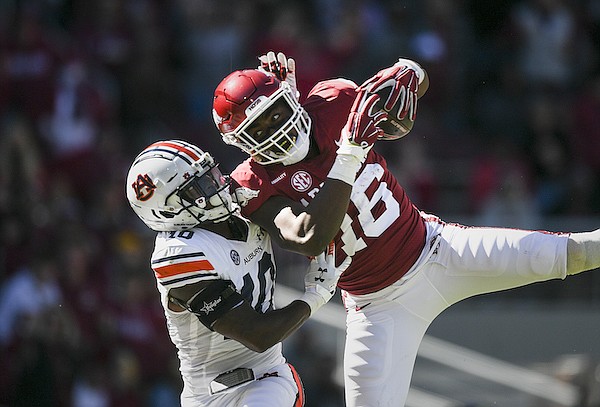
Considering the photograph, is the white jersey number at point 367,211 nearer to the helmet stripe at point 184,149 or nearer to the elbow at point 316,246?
the elbow at point 316,246

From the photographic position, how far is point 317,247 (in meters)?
4.81

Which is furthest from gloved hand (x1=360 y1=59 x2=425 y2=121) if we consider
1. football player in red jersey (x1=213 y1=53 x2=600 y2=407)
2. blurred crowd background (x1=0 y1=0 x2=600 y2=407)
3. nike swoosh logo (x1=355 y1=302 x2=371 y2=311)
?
blurred crowd background (x1=0 y1=0 x2=600 y2=407)

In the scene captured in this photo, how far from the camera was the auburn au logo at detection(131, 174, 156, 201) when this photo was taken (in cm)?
477

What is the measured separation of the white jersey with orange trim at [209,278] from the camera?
4.72 metres

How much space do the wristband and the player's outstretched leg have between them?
103 centimetres

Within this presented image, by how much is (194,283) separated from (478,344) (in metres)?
5.02

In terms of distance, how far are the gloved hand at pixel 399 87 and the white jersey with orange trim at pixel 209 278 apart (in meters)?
0.80

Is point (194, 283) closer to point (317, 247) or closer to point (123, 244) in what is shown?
point (317, 247)

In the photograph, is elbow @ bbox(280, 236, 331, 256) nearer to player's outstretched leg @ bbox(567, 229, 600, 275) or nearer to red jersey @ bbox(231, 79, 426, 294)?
red jersey @ bbox(231, 79, 426, 294)

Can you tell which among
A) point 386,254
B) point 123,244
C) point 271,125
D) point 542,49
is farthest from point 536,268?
point 542,49

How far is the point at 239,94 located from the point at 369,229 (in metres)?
0.85

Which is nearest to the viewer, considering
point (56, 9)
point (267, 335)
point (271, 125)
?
point (267, 335)

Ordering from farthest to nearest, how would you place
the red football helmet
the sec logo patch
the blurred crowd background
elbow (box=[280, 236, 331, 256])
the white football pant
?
1. the blurred crowd background
2. the white football pant
3. the sec logo patch
4. the red football helmet
5. elbow (box=[280, 236, 331, 256])

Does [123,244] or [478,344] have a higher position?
[123,244]
